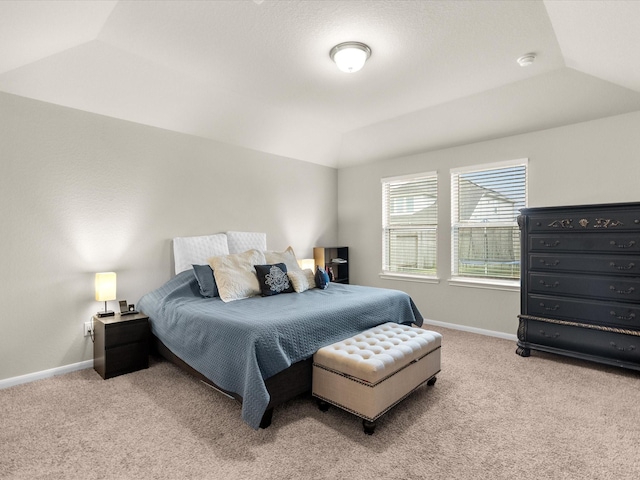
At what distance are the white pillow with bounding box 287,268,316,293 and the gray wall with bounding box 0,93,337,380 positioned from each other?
1.24 metres

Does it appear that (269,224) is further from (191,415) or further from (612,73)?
(612,73)

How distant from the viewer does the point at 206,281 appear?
3.41m

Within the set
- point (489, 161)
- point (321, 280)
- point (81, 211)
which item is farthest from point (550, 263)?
point (81, 211)

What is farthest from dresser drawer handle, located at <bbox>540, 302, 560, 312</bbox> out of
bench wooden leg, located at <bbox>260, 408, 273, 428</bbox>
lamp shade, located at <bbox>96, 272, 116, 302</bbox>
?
lamp shade, located at <bbox>96, 272, 116, 302</bbox>

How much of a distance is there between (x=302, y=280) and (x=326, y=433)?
5.89ft

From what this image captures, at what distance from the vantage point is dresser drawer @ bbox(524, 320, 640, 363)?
2.96 m

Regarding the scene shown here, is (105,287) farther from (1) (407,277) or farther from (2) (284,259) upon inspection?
(1) (407,277)

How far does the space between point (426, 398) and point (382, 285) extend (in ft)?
9.24

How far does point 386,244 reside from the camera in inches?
213

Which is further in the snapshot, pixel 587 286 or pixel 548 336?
pixel 548 336

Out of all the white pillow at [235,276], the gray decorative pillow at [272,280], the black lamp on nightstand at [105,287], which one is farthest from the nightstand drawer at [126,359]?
the gray decorative pillow at [272,280]

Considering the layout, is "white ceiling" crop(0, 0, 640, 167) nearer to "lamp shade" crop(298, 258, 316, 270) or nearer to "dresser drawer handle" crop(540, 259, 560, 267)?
"dresser drawer handle" crop(540, 259, 560, 267)

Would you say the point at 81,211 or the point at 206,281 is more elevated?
the point at 81,211

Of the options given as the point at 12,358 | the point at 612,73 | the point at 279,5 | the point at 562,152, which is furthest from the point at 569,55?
the point at 12,358
